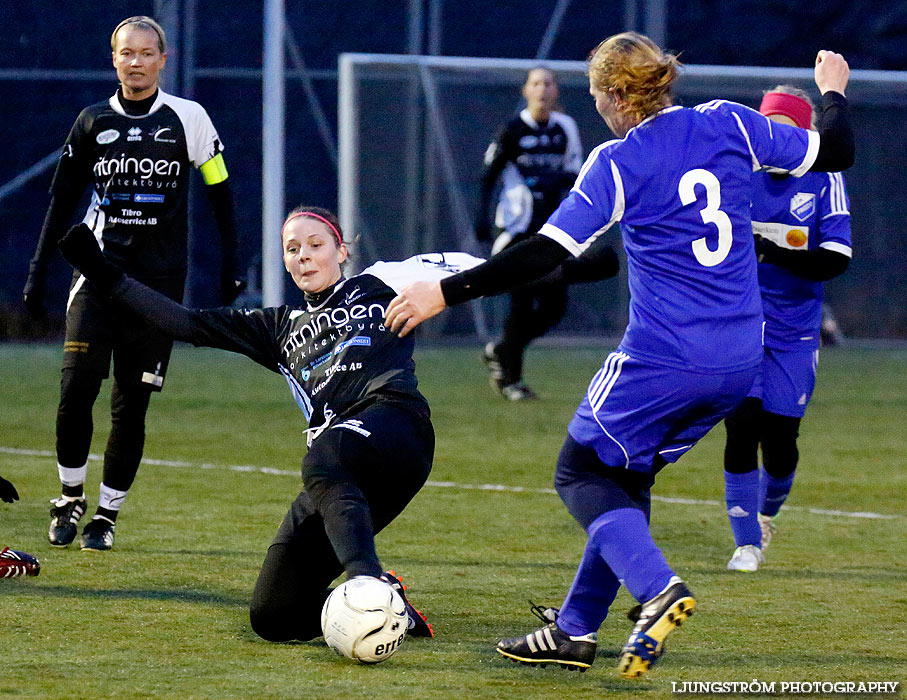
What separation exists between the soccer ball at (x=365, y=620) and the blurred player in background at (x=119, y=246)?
178cm

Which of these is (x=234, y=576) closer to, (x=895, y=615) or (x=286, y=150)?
(x=895, y=615)

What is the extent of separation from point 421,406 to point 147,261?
1.59 m

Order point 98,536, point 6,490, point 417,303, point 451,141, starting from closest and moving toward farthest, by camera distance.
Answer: point 417,303
point 6,490
point 98,536
point 451,141

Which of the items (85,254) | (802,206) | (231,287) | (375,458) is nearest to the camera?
(375,458)

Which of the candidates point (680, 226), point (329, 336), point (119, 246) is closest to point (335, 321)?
point (329, 336)

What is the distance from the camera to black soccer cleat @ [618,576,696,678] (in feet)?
10.7

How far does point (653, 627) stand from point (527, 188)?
23.8ft

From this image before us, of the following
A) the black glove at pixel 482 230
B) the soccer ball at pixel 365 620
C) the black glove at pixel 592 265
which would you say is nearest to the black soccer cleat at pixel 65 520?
the soccer ball at pixel 365 620

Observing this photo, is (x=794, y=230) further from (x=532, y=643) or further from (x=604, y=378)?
(x=532, y=643)

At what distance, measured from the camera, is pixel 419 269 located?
4.18m

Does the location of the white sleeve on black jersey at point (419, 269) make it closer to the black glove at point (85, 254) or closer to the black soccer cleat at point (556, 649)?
the black glove at point (85, 254)

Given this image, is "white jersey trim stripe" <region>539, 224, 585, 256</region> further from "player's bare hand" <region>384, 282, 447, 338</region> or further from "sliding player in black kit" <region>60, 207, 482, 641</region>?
"sliding player in black kit" <region>60, 207, 482, 641</region>

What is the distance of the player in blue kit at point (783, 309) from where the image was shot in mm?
5043

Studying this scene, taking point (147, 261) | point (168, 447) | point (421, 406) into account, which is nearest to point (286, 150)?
point (168, 447)
